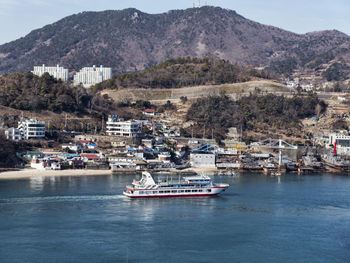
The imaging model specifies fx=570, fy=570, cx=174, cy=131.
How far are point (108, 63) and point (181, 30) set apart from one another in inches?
1384

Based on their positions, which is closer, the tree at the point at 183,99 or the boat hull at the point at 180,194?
the boat hull at the point at 180,194

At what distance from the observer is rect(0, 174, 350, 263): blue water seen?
27969 millimetres

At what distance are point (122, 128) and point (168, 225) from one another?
1271 inches

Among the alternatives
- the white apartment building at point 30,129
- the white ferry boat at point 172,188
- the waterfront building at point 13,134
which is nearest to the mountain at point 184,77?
the white apartment building at point 30,129

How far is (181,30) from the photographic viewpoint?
184 meters

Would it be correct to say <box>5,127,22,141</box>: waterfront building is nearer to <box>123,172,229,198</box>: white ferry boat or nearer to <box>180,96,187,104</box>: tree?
<box>123,172,229,198</box>: white ferry boat

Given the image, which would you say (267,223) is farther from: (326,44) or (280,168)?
(326,44)

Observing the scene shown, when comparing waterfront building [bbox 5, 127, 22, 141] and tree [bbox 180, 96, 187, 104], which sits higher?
tree [bbox 180, 96, 187, 104]

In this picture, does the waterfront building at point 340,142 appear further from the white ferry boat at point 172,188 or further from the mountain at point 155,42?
the mountain at point 155,42

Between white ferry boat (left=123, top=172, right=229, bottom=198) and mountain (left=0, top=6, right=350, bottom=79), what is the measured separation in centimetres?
11433

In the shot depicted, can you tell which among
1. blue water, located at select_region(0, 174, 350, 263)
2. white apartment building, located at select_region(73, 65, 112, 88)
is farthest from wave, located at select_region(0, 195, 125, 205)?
white apartment building, located at select_region(73, 65, 112, 88)

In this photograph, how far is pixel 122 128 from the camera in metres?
64.2

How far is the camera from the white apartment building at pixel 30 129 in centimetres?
5759

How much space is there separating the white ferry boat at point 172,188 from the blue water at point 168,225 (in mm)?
806
